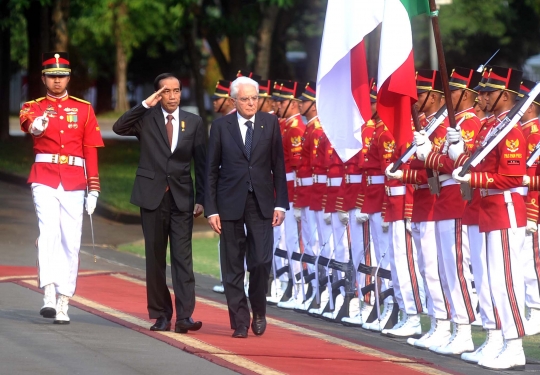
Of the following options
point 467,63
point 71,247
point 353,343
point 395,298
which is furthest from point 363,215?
point 467,63

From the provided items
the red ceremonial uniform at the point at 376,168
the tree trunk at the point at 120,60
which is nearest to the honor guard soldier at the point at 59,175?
the red ceremonial uniform at the point at 376,168

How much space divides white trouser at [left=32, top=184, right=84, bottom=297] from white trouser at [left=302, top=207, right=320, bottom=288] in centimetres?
327

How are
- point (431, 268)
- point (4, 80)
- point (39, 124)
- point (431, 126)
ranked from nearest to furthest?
point (431, 126), point (39, 124), point (431, 268), point (4, 80)

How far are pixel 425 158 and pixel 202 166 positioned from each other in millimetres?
1784

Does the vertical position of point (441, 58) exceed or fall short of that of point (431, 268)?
it exceeds it

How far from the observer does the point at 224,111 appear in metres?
13.5

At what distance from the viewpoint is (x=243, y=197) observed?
9758 mm

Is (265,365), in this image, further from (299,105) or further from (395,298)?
(299,105)

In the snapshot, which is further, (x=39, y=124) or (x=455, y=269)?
(x=39, y=124)

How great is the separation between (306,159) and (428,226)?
308cm

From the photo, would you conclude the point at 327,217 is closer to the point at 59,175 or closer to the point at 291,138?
the point at 291,138

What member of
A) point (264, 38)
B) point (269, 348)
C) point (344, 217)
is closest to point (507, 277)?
point (269, 348)

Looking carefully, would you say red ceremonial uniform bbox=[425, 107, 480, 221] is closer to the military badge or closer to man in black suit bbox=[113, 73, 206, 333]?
the military badge

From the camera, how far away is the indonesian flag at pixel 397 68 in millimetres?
9312
